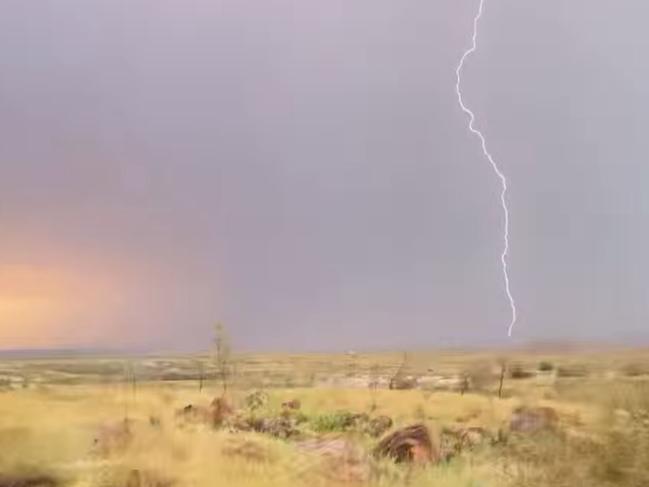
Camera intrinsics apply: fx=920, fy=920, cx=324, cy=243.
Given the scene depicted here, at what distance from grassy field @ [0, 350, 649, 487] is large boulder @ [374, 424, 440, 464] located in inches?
0.6

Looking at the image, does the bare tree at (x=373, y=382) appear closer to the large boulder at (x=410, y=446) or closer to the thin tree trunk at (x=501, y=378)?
the large boulder at (x=410, y=446)

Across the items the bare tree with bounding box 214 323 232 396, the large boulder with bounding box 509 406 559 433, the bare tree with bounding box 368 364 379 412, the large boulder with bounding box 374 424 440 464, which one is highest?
the bare tree with bounding box 214 323 232 396

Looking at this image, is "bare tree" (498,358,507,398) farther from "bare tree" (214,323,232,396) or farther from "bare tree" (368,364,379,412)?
"bare tree" (214,323,232,396)

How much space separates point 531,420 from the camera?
101 inches

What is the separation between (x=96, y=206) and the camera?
2.58 meters

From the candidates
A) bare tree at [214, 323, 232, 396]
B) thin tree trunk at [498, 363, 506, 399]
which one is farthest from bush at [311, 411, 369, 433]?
thin tree trunk at [498, 363, 506, 399]

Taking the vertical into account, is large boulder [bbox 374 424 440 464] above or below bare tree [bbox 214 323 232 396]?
below

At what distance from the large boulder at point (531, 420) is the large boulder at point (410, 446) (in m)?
0.24

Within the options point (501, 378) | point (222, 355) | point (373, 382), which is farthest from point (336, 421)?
point (501, 378)

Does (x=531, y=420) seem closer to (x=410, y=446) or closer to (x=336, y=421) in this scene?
(x=410, y=446)

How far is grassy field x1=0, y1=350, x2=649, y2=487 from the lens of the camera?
2480 millimetres

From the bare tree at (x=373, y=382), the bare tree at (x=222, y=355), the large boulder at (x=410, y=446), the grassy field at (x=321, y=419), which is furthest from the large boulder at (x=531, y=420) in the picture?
the bare tree at (x=222, y=355)

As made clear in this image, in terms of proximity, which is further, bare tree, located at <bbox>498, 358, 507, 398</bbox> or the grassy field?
bare tree, located at <bbox>498, 358, 507, 398</bbox>

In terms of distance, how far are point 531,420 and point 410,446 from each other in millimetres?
348
